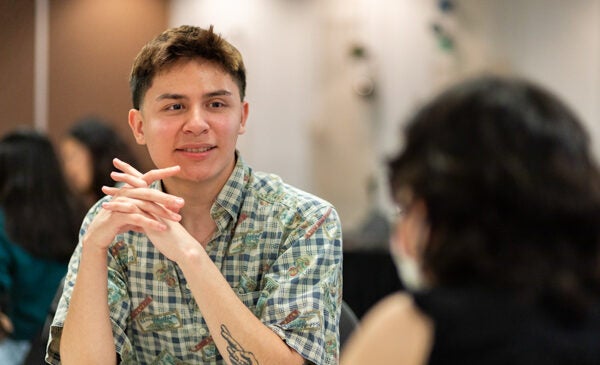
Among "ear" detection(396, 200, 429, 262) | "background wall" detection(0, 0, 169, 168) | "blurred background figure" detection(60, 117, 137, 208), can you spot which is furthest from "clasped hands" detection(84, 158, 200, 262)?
"background wall" detection(0, 0, 169, 168)

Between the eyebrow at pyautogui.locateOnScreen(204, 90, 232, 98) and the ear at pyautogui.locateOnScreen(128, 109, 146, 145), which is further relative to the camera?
the ear at pyautogui.locateOnScreen(128, 109, 146, 145)

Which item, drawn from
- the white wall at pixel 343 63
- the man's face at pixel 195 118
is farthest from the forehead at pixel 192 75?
the white wall at pixel 343 63

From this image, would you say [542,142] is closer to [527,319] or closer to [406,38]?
[527,319]

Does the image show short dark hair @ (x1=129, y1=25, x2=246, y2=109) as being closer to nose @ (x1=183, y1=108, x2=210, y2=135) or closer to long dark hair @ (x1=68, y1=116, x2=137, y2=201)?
nose @ (x1=183, y1=108, x2=210, y2=135)

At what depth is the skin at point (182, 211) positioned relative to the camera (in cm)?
173

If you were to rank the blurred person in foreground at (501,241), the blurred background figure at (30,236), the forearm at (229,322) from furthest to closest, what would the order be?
1. the blurred background figure at (30,236)
2. the forearm at (229,322)
3. the blurred person in foreground at (501,241)

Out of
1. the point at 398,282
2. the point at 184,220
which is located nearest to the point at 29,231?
the point at 184,220

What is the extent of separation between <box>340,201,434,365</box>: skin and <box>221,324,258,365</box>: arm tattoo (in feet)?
2.15

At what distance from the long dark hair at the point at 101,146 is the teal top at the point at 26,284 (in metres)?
1.01

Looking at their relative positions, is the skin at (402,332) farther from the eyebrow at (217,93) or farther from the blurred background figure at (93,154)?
the blurred background figure at (93,154)

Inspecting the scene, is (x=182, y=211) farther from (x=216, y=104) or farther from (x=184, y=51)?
(x=184, y=51)

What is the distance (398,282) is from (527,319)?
3.03 meters

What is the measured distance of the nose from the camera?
1.92 meters

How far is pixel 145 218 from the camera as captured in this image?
1783 millimetres
